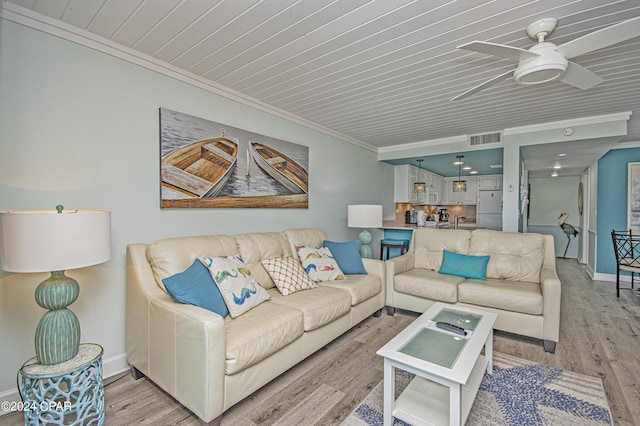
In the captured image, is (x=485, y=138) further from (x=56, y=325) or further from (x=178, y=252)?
(x=56, y=325)

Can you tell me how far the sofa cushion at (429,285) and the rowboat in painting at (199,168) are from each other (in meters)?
2.20

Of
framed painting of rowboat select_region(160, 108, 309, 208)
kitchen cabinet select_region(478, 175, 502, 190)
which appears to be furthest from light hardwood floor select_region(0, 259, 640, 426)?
kitchen cabinet select_region(478, 175, 502, 190)

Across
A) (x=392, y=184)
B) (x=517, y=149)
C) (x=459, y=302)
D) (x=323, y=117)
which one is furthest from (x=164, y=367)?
(x=392, y=184)

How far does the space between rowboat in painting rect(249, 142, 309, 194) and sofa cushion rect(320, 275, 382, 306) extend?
132cm

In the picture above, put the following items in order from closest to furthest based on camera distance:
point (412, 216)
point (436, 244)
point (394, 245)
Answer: point (436, 244)
point (394, 245)
point (412, 216)

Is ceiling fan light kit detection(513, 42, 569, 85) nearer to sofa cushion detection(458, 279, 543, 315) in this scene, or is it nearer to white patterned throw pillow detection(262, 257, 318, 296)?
sofa cushion detection(458, 279, 543, 315)

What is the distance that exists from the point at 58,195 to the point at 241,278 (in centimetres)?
133

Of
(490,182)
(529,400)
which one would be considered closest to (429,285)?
(529,400)

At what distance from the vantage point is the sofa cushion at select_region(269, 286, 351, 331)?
2.29m

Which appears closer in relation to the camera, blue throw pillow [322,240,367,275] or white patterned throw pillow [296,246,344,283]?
white patterned throw pillow [296,246,344,283]

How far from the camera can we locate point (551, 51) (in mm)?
1812

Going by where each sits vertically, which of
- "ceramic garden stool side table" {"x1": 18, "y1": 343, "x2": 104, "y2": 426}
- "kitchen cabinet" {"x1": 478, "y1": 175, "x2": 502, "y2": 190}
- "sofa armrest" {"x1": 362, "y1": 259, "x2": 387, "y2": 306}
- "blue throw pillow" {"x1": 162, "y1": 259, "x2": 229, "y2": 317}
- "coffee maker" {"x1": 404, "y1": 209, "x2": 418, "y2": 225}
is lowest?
"ceramic garden stool side table" {"x1": 18, "y1": 343, "x2": 104, "y2": 426}

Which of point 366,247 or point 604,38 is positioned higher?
point 604,38

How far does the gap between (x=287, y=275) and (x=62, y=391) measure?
1.60 metres
